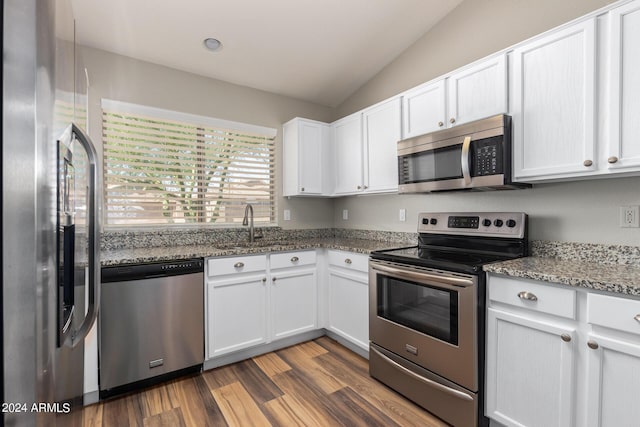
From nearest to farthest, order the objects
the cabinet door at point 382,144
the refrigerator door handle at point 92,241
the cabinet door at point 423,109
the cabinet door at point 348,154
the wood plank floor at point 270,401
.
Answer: the refrigerator door handle at point 92,241
the wood plank floor at point 270,401
the cabinet door at point 423,109
the cabinet door at point 382,144
the cabinet door at point 348,154

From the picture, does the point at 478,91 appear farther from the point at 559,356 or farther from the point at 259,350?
the point at 259,350

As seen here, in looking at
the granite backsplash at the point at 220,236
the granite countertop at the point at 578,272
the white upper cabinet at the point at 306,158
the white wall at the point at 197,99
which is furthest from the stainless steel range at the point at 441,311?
the white wall at the point at 197,99

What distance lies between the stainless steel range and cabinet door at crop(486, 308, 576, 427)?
0.07 metres

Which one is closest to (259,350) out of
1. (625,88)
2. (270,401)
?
(270,401)

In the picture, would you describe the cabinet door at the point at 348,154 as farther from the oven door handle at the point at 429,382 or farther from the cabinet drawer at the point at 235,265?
the oven door handle at the point at 429,382

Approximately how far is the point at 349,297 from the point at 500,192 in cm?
139

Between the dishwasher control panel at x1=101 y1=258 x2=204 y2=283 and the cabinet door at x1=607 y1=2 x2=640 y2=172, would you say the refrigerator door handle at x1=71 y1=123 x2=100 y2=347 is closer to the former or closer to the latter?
the dishwasher control panel at x1=101 y1=258 x2=204 y2=283

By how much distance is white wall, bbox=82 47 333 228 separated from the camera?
2.44 metres

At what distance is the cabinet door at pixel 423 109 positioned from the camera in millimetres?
2193

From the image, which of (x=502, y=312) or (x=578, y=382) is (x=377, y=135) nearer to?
(x=502, y=312)

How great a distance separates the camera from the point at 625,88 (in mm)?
1426

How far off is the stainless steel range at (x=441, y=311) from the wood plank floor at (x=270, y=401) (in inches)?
6.2

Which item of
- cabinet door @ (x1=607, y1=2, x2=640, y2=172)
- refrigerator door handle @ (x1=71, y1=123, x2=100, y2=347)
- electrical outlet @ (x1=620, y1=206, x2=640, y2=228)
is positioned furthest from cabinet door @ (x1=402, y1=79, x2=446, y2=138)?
refrigerator door handle @ (x1=71, y1=123, x2=100, y2=347)

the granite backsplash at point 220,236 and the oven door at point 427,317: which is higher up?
the granite backsplash at point 220,236
